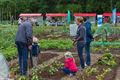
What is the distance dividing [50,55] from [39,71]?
534 cm

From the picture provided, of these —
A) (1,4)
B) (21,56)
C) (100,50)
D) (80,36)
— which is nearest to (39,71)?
(21,56)

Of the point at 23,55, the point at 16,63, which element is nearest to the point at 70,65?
the point at 23,55

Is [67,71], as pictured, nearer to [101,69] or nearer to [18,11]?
[101,69]

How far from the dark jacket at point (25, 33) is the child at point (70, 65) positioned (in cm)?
115

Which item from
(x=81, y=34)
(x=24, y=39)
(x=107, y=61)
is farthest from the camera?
(x=107, y=61)

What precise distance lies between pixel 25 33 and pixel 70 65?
155 cm

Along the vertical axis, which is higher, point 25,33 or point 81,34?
point 25,33

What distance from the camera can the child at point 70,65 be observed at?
11930mm

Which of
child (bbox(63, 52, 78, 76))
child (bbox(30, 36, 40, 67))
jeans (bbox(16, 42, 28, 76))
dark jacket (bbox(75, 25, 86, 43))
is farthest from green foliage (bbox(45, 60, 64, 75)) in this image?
dark jacket (bbox(75, 25, 86, 43))

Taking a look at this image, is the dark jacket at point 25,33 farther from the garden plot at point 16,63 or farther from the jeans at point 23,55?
the garden plot at point 16,63

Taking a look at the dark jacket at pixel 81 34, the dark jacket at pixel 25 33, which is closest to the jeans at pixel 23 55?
the dark jacket at pixel 25 33

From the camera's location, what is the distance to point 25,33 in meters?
11.6

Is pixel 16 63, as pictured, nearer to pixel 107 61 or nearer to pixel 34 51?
pixel 34 51

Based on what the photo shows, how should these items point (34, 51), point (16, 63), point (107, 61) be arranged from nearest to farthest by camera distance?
point (34, 51) → point (16, 63) → point (107, 61)
